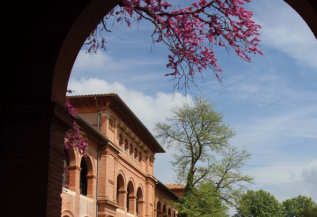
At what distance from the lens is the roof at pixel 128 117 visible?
26.2 metres

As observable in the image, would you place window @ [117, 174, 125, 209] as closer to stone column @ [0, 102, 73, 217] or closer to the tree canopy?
the tree canopy

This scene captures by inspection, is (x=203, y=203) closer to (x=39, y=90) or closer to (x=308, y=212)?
(x=39, y=90)

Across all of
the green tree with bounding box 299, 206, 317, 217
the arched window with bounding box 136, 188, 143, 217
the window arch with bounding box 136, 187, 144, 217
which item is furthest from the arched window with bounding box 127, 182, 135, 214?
the green tree with bounding box 299, 206, 317, 217

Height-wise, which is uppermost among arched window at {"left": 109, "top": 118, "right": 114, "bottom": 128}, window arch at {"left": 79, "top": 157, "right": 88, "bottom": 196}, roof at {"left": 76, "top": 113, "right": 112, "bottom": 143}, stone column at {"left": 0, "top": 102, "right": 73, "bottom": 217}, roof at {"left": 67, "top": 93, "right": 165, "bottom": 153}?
roof at {"left": 67, "top": 93, "right": 165, "bottom": 153}

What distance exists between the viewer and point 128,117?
30328mm

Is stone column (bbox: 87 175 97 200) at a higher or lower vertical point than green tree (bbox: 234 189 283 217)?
lower

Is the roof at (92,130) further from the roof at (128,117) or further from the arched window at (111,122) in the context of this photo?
the roof at (128,117)

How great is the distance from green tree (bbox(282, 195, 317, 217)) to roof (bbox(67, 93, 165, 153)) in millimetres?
37232

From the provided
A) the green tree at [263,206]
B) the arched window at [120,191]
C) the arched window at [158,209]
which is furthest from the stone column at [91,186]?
the green tree at [263,206]

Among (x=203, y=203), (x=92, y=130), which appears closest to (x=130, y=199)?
(x=203, y=203)

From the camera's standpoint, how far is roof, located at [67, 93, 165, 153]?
86.0 feet

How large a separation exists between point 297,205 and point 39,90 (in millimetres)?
69511

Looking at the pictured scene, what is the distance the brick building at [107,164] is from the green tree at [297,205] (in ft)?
131

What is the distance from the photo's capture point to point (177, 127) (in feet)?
116
